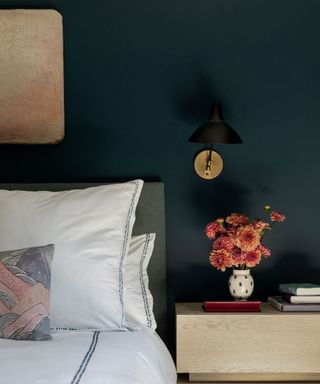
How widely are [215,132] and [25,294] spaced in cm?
119

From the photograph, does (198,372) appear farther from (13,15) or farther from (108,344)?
(13,15)

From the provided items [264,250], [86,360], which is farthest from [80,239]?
[264,250]

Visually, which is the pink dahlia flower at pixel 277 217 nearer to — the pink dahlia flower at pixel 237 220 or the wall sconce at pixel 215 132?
the pink dahlia flower at pixel 237 220

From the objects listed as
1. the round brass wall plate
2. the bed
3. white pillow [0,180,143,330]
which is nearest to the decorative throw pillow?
the bed

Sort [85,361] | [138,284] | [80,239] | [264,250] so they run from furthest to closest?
[264,250], [138,284], [80,239], [85,361]

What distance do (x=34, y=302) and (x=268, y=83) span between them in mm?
1681

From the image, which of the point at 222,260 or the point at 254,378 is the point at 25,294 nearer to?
the point at 222,260

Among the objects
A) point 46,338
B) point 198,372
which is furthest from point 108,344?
point 198,372

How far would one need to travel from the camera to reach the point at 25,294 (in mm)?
2625

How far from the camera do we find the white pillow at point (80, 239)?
9.38 ft

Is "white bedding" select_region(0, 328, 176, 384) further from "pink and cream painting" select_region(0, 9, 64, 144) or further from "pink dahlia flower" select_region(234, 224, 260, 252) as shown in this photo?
"pink and cream painting" select_region(0, 9, 64, 144)

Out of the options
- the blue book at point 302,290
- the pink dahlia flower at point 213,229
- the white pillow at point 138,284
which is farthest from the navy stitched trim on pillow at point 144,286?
the blue book at point 302,290

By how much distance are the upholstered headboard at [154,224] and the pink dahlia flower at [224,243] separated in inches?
12.8

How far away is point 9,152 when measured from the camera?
3648 millimetres
